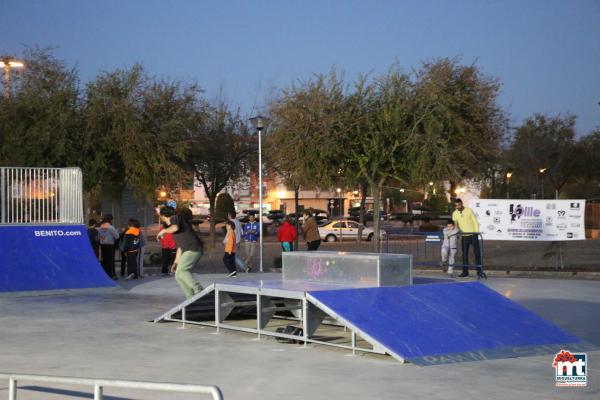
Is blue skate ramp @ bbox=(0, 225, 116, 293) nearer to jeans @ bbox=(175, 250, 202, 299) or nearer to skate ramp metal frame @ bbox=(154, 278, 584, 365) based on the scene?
jeans @ bbox=(175, 250, 202, 299)

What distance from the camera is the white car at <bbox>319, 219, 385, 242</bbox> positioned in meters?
49.0

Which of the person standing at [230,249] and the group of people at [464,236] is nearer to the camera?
the group of people at [464,236]

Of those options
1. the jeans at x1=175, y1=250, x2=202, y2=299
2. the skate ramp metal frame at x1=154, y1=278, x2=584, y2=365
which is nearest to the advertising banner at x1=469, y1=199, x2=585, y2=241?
the jeans at x1=175, y1=250, x2=202, y2=299

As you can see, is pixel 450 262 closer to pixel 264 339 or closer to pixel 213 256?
pixel 264 339

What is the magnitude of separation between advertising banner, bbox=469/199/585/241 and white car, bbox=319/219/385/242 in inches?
891

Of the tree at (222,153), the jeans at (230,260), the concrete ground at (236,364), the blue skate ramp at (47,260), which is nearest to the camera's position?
the concrete ground at (236,364)

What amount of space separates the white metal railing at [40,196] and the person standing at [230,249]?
391 cm

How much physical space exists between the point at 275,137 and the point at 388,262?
22802 millimetres

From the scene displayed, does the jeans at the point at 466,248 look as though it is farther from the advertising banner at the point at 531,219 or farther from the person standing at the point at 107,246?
the person standing at the point at 107,246

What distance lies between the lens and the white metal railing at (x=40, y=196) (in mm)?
20469

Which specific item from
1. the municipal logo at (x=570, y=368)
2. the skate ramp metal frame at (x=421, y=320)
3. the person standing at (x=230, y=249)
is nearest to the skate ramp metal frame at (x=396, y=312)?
the skate ramp metal frame at (x=421, y=320)

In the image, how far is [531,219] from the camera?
2580 centimetres

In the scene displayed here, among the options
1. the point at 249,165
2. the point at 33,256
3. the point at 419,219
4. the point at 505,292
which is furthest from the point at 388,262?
the point at 419,219

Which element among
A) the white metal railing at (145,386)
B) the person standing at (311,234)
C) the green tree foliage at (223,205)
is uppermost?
the green tree foliage at (223,205)
